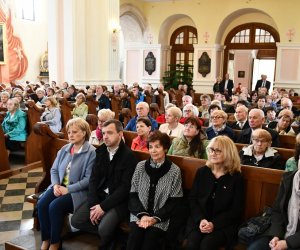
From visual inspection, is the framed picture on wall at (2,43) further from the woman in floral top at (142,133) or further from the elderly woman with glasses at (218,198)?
the elderly woman with glasses at (218,198)

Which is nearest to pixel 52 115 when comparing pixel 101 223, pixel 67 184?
pixel 67 184

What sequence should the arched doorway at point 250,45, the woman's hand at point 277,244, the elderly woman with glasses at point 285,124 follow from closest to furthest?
the woman's hand at point 277,244
the elderly woman with glasses at point 285,124
the arched doorway at point 250,45

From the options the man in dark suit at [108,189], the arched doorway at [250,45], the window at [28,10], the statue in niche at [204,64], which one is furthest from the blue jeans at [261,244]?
the window at [28,10]

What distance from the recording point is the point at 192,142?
3.50 m

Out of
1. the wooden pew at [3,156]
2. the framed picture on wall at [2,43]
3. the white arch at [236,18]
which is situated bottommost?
the wooden pew at [3,156]

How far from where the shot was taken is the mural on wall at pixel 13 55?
1498 centimetres

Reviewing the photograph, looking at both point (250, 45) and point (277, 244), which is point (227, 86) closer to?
point (250, 45)

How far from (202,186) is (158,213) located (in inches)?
15.2

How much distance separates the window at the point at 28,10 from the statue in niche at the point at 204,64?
8.01 meters

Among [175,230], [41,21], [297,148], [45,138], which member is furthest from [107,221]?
[41,21]

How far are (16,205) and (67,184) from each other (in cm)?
139

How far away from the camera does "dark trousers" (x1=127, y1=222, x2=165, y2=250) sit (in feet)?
8.37

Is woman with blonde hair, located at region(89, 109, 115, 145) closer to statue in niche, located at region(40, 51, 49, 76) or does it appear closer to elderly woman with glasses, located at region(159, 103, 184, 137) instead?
elderly woman with glasses, located at region(159, 103, 184, 137)

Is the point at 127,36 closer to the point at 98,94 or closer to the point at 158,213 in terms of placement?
the point at 98,94
